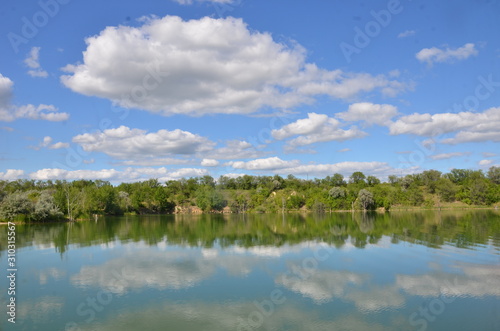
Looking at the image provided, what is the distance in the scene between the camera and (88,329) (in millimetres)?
12203

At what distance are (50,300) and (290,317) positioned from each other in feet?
34.9

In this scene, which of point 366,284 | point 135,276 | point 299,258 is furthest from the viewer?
point 299,258

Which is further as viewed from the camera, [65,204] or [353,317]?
[65,204]

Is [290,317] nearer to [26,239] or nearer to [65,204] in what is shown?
[26,239]

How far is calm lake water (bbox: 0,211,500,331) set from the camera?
12.8m

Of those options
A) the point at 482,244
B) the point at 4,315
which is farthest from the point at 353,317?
the point at 482,244
